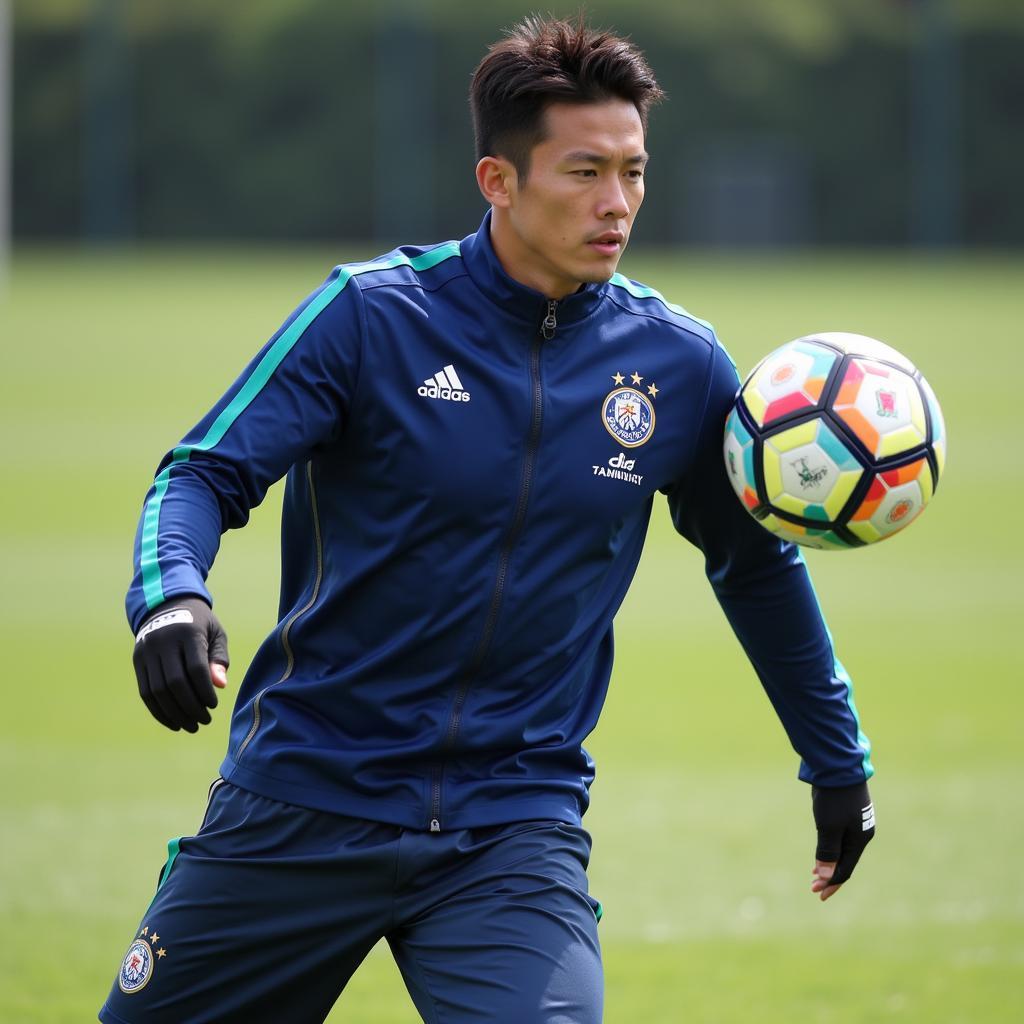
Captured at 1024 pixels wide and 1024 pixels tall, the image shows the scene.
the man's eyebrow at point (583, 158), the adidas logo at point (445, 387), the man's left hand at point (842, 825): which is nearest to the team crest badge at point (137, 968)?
the adidas logo at point (445, 387)

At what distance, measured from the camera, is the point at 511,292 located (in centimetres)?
340

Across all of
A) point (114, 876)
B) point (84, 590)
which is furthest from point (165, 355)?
point (114, 876)

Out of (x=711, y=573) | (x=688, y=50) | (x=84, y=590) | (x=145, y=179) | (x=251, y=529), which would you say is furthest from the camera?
(x=688, y=50)

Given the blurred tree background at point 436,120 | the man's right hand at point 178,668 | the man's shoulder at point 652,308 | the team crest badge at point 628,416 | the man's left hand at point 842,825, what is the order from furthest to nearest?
the blurred tree background at point 436,120, the man's left hand at point 842,825, the man's shoulder at point 652,308, the team crest badge at point 628,416, the man's right hand at point 178,668

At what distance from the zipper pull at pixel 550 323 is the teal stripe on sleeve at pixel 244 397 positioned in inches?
9.1

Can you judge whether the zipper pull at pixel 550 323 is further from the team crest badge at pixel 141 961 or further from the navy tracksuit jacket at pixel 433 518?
the team crest badge at pixel 141 961

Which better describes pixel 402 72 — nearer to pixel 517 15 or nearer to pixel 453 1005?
pixel 517 15

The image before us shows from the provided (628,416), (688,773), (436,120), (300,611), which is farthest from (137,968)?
(436,120)

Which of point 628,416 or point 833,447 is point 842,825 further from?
point 628,416

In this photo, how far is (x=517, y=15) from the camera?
4059 centimetres

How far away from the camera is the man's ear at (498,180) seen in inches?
137

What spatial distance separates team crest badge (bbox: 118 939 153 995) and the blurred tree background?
36.5m

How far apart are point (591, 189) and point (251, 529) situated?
32.9ft

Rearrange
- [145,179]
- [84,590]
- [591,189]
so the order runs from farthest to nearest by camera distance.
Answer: [145,179] → [84,590] → [591,189]
